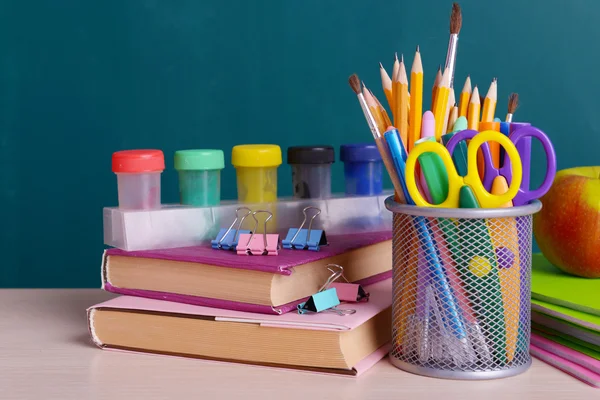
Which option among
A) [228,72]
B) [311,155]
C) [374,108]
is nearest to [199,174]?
[311,155]

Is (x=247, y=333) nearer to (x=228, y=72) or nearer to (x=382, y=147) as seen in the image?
(x=382, y=147)

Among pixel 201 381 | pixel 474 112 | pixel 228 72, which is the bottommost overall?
pixel 201 381

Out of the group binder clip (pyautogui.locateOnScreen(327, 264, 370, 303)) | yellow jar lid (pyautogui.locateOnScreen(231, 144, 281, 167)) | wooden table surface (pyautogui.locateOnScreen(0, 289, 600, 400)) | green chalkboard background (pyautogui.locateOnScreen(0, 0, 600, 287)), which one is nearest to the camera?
wooden table surface (pyautogui.locateOnScreen(0, 289, 600, 400))

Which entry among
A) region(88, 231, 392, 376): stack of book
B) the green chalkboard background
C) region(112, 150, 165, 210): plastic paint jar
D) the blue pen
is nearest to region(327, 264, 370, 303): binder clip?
region(88, 231, 392, 376): stack of book

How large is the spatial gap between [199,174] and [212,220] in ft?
0.16

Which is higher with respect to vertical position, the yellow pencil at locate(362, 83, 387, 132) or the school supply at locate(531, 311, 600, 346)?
the yellow pencil at locate(362, 83, 387, 132)

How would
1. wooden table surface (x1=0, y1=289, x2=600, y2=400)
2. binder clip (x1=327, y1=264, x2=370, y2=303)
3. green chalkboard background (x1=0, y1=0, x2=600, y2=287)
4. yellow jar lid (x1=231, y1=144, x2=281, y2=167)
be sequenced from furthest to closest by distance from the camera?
1. green chalkboard background (x1=0, y1=0, x2=600, y2=287)
2. yellow jar lid (x1=231, y1=144, x2=281, y2=167)
3. binder clip (x1=327, y1=264, x2=370, y2=303)
4. wooden table surface (x1=0, y1=289, x2=600, y2=400)

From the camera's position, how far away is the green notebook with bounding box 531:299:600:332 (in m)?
0.65

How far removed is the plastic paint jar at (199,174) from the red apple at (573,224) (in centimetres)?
34

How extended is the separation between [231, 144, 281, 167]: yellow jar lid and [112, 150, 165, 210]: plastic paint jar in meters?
0.08

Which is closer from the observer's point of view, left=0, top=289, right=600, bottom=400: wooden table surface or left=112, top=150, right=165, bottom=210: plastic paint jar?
left=0, top=289, right=600, bottom=400: wooden table surface

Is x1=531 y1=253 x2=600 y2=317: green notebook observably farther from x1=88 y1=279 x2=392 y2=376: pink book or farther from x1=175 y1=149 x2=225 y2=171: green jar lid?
x1=175 y1=149 x2=225 y2=171: green jar lid

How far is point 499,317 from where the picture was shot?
64 centimetres

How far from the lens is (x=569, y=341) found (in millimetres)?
689
